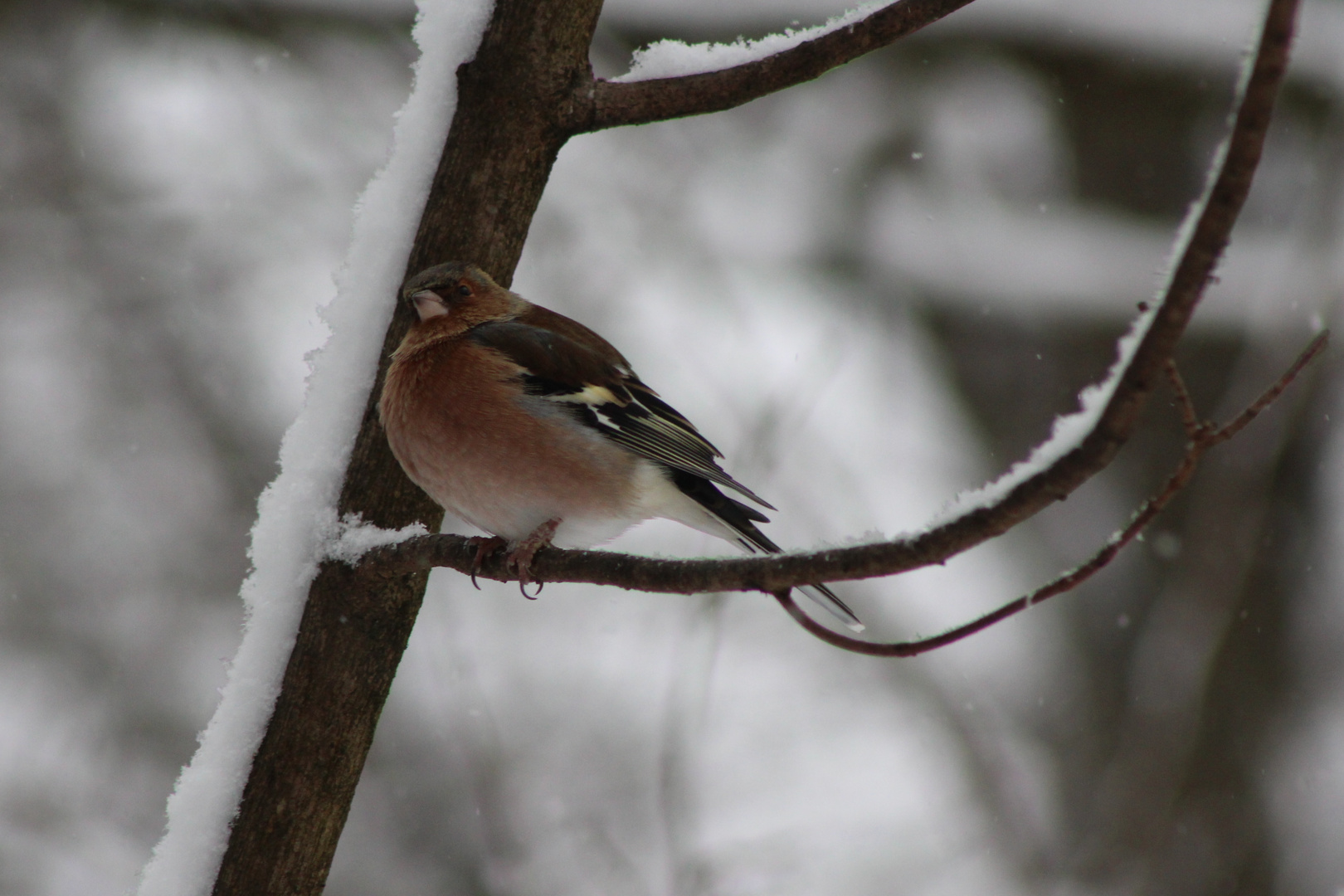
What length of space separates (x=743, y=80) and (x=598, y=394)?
1.06 m

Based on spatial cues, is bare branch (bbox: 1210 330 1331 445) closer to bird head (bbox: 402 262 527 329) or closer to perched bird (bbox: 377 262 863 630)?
perched bird (bbox: 377 262 863 630)

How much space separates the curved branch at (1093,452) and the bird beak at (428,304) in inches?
40.9

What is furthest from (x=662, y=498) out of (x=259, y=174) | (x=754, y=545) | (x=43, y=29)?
(x=43, y=29)

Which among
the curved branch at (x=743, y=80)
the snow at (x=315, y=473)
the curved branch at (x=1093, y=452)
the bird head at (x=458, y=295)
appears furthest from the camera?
the bird head at (x=458, y=295)

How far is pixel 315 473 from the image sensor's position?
2.36m

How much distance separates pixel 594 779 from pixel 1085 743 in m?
2.84

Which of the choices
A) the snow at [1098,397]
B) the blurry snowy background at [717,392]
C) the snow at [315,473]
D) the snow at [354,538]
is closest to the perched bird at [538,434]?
the snow at [315,473]

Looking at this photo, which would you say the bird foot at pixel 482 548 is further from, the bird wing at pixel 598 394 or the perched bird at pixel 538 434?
the bird wing at pixel 598 394

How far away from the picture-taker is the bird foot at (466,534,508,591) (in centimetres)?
221

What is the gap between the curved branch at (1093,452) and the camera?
1.07 metres

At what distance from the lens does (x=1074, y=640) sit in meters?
6.92

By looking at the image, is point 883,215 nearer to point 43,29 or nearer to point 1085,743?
point 1085,743

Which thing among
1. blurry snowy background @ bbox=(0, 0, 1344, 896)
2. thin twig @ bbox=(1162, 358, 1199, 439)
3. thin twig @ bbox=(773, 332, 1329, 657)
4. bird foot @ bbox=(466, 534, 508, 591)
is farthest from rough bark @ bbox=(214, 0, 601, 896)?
blurry snowy background @ bbox=(0, 0, 1344, 896)

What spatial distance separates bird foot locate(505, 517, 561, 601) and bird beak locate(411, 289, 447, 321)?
59 cm
